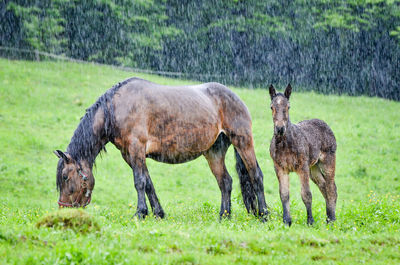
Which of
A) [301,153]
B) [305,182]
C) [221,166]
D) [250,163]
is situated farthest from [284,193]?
[221,166]

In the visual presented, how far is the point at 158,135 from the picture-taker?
9.41 metres

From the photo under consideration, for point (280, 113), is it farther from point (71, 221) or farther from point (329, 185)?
point (71, 221)

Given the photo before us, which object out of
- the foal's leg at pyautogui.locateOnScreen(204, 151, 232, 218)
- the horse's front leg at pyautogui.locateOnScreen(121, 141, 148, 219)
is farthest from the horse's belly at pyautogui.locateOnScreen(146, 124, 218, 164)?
the foal's leg at pyautogui.locateOnScreen(204, 151, 232, 218)

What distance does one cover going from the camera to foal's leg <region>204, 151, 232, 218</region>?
10305 mm

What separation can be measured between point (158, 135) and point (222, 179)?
205 centimetres

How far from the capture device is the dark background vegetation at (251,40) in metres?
37.7

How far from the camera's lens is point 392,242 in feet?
24.5

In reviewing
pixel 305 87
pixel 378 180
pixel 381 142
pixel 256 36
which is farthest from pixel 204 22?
pixel 378 180

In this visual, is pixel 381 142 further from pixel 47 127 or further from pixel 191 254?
pixel 191 254

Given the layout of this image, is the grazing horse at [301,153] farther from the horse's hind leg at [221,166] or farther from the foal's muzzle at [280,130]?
the horse's hind leg at [221,166]

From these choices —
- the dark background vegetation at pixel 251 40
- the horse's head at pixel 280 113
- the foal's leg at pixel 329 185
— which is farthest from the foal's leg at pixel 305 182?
the dark background vegetation at pixel 251 40

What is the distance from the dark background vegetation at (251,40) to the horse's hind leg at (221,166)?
26.9 meters

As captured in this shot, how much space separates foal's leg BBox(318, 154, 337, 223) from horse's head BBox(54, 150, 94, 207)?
489 cm

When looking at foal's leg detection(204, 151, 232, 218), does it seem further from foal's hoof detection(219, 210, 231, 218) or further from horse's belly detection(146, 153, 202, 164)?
horse's belly detection(146, 153, 202, 164)
